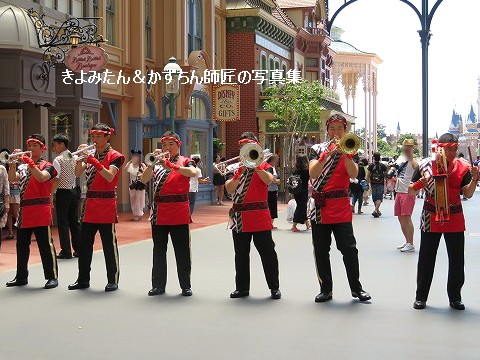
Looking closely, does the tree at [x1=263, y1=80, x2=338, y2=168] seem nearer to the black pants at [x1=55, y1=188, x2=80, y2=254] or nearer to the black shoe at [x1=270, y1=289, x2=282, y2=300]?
the black pants at [x1=55, y1=188, x2=80, y2=254]

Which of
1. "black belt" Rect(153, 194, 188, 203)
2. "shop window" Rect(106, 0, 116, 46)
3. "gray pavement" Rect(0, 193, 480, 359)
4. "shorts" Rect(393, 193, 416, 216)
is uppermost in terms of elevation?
"shop window" Rect(106, 0, 116, 46)

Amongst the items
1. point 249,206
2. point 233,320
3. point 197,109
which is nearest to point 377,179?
point 197,109

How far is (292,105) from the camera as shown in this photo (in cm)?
3112

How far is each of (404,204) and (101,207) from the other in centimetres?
558

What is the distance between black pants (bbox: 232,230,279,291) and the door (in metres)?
8.79

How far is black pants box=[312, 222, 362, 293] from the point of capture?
8383 mm

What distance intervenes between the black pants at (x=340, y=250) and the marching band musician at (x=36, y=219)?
3.07 metres

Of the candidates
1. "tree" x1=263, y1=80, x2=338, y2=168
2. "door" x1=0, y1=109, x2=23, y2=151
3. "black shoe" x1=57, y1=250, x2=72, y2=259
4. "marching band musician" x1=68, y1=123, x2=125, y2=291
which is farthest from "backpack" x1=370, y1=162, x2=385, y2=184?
"marching band musician" x1=68, y1=123, x2=125, y2=291

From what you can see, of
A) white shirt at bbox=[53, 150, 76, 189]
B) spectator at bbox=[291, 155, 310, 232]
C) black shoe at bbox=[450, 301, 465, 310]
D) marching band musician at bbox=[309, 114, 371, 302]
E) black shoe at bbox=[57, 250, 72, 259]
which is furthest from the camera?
spectator at bbox=[291, 155, 310, 232]

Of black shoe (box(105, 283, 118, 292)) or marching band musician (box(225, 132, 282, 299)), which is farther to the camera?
black shoe (box(105, 283, 118, 292))

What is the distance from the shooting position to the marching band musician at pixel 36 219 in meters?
9.42

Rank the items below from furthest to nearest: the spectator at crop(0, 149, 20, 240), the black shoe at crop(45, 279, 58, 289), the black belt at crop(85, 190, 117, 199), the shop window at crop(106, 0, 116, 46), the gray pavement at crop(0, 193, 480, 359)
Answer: the shop window at crop(106, 0, 116, 46) < the spectator at crop(0, 149, 20, 240) < the black shoe at crop(45, 279, 58, 289) < the black belt at crop(85, 190, 117, 199) < the gray pavement at crop(0, 193, 480, 359)

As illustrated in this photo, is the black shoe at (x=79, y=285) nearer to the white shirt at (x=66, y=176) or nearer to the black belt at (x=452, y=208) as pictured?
the white shirt at (x=66, y=176)

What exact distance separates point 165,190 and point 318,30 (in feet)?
110
